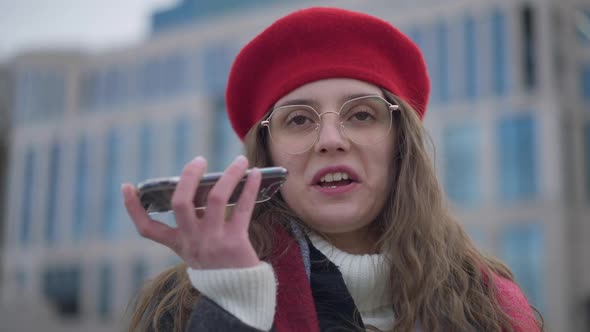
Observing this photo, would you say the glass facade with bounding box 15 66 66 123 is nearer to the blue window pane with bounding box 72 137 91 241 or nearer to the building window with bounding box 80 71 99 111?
the building window with bounding box 80 71 99 111

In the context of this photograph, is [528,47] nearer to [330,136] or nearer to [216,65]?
Answer: [216,65]

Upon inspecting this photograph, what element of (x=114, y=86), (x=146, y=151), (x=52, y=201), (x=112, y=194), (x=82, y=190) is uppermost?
(x=114, y=86)

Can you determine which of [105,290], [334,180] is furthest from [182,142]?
[334,180]

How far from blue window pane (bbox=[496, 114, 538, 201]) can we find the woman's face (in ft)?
83.6

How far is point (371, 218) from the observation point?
1787mm

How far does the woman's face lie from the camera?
1.69 m

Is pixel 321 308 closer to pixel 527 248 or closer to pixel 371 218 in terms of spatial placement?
pixel 371 218

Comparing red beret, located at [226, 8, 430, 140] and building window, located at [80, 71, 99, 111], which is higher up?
building window, located at [80, 71, 99, 111]

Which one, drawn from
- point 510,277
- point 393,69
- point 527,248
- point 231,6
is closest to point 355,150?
point 393,69

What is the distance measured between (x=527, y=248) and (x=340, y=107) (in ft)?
83.5

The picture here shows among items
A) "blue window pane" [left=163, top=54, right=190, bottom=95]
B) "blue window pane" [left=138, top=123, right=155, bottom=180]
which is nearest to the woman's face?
"blue window pane" [left=138, top=123, right=155, bottom=180]

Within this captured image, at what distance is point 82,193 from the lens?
37.0 metres

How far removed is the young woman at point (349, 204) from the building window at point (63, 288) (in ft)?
123

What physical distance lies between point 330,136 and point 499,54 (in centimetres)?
2742
